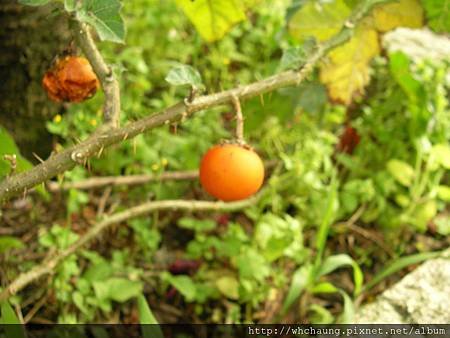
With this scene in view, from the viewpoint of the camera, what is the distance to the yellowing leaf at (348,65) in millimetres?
1979

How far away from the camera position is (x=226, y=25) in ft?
5.25

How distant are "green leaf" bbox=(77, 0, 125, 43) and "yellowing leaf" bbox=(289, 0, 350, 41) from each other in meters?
0.91

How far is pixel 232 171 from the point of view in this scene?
1.32 metres

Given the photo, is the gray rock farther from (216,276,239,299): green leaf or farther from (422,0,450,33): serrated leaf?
(422,0,450,33): serrated leaf

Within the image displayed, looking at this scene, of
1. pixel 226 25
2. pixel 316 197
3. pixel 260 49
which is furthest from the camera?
pixel 260 49

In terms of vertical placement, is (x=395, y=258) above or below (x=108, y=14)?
below

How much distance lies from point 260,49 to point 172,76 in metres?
1.92

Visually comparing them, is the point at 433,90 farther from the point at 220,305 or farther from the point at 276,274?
the point at 220,305

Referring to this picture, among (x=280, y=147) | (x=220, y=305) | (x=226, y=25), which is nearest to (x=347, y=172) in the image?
(x=280, y=147)

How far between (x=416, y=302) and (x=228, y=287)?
1.92ft

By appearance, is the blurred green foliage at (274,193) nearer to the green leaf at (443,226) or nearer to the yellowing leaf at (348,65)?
the green leaf at (443,226)

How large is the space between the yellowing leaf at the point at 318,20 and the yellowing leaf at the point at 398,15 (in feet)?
0.43

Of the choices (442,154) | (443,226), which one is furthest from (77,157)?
(443,226)

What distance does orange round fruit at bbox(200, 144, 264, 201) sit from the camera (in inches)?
52.0
